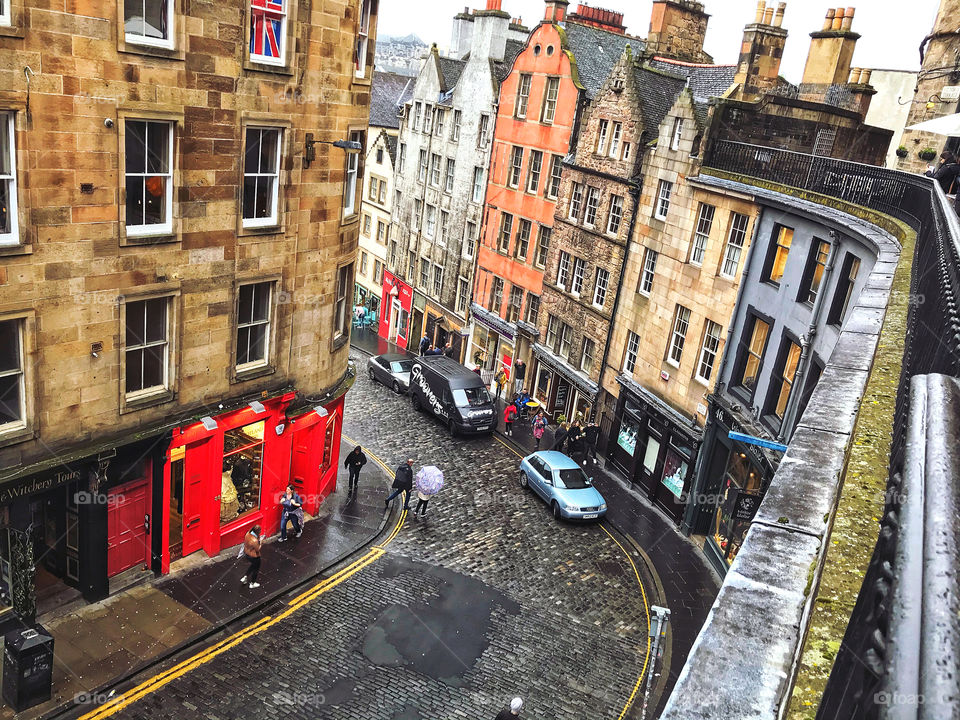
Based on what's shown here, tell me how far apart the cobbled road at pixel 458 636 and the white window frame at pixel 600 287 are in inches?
378

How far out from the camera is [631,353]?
28.8 metres

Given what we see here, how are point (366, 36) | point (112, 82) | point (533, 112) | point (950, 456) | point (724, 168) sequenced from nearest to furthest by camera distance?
point (950, 456) → point (112, 82) → point (366, 36) → point (724, 168) → point (533, 112)

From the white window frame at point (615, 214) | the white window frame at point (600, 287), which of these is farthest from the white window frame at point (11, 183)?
the white window frame at point (600, 287)

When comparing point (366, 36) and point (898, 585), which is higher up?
point (366, 36)

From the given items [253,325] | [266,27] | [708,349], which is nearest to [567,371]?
[708,349]

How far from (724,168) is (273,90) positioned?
1511 cm

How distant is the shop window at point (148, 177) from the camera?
14.9 metres

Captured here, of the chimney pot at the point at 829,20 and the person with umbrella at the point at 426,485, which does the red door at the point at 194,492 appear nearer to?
the person with umbrella at the point at 426,485

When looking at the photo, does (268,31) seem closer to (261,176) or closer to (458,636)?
(261,176)

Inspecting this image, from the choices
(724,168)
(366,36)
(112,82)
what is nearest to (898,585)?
(112,82)

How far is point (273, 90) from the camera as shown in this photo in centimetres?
1688

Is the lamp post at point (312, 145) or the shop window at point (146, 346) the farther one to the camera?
the lamp post at point (312, 145)

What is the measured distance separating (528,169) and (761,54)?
11199mm

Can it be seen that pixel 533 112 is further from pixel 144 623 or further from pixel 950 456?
pixel 950 456
